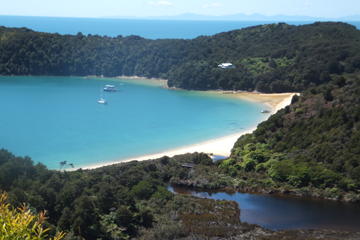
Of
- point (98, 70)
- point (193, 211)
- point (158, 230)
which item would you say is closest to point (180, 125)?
point (193, 211)

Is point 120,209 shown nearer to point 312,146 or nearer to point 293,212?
point 293,212

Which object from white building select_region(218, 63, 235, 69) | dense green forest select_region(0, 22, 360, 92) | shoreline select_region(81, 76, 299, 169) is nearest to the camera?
shoreline select_region(81, 76, 299, 169)

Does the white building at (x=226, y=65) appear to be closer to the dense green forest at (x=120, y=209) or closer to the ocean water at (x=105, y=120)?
the ocean water at (x=105, y=120)

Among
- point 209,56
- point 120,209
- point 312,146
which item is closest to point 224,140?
point 312,146

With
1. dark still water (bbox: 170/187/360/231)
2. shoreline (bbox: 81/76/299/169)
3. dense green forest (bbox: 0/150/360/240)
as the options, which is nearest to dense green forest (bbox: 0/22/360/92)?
shoreline (bbox: 81/76/299/169)

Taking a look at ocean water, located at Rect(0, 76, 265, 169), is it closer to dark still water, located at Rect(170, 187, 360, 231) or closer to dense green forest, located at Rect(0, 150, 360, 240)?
dense green forest, located at Rect(0, 150, 360, 240)

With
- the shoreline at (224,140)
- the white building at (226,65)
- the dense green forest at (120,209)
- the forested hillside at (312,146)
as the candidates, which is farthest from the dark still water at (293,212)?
the white building at (226,65)

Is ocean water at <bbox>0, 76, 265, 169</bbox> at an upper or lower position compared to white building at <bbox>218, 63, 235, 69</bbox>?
lower
